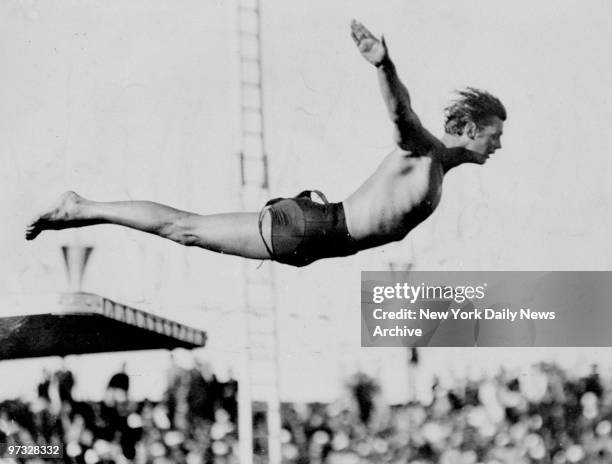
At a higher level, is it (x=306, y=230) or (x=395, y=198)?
(x=395, y=198)

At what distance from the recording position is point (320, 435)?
136 inches

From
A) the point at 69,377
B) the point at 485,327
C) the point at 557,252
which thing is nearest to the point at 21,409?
the point at 69,377

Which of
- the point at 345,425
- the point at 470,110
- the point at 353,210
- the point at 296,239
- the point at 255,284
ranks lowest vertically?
the point at 345,425

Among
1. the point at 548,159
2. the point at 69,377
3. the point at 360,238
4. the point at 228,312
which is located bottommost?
the point at 69,377

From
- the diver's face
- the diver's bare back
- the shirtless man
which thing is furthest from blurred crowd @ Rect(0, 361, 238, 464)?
the diver's face

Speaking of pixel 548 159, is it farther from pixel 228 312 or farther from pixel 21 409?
pixel 21 409

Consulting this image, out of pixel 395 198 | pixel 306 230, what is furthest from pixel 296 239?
pixel 395 198

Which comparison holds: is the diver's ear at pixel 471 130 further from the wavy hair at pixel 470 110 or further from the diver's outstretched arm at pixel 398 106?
the diver's outstretched arm at pixel 398 106

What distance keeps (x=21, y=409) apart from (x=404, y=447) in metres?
1.46

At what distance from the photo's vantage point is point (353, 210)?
137 inches

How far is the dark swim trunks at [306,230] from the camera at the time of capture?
3.46m

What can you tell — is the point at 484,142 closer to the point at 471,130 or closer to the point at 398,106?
the point at 471,130

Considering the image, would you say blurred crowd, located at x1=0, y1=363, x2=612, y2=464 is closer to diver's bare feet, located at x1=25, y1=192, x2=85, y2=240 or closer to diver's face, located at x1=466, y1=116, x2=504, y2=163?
diver's bare feet, located at x1=25, y1=192, x2=85, y2=240

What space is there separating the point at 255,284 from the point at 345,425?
635 millimetres
